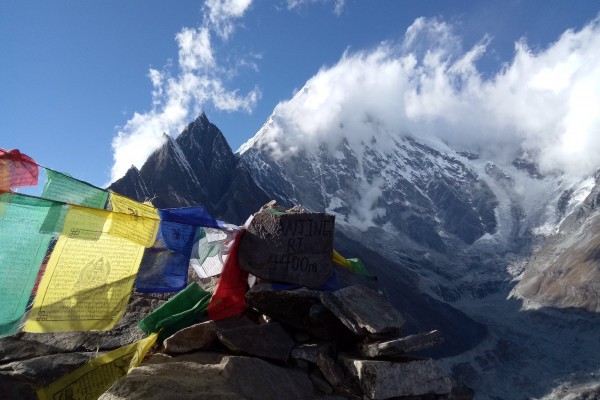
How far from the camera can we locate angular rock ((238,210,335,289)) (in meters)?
6.74

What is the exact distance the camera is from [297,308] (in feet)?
21.3

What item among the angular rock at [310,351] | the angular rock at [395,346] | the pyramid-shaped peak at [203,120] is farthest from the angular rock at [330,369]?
the pyramid-shaped peak at [203,120]

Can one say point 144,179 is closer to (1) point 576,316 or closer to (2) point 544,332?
(2) point 544,332

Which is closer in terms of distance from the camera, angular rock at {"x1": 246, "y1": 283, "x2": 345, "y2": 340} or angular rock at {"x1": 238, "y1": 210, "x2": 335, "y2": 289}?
angular rock at {"x1": 246, "y1": 283, "x2": 345, "y2": 340}

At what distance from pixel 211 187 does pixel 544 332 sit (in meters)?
98.7

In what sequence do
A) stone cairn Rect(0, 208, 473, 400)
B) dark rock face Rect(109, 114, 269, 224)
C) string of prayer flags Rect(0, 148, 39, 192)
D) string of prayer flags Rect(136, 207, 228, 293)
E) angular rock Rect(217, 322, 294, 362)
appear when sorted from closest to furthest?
stone cairn Rect(0, 208, 473, 400)
angular rock Rect(217, 322, 294, 362)
string of prayer flags Rect(0, 148, 39, 192)
string of prayer flags Rect(136, 207, 228, 293)
dark rock face Rect(109, 114, 269, 224)

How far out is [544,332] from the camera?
128m

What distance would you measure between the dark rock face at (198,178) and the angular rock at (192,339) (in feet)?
332

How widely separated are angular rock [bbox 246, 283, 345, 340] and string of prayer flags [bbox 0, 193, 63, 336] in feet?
8.78

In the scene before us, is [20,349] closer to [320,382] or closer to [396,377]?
[320,382]

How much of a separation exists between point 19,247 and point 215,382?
2951mm

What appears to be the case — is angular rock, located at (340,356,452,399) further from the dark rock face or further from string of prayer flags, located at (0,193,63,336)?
the dark rock face

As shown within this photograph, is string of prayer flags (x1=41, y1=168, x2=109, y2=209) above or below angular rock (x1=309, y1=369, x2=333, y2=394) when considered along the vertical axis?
above

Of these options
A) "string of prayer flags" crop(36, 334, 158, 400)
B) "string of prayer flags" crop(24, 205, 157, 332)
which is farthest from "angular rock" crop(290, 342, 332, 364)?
"string of prayer flags" crop(24, 205, 157, 332)
